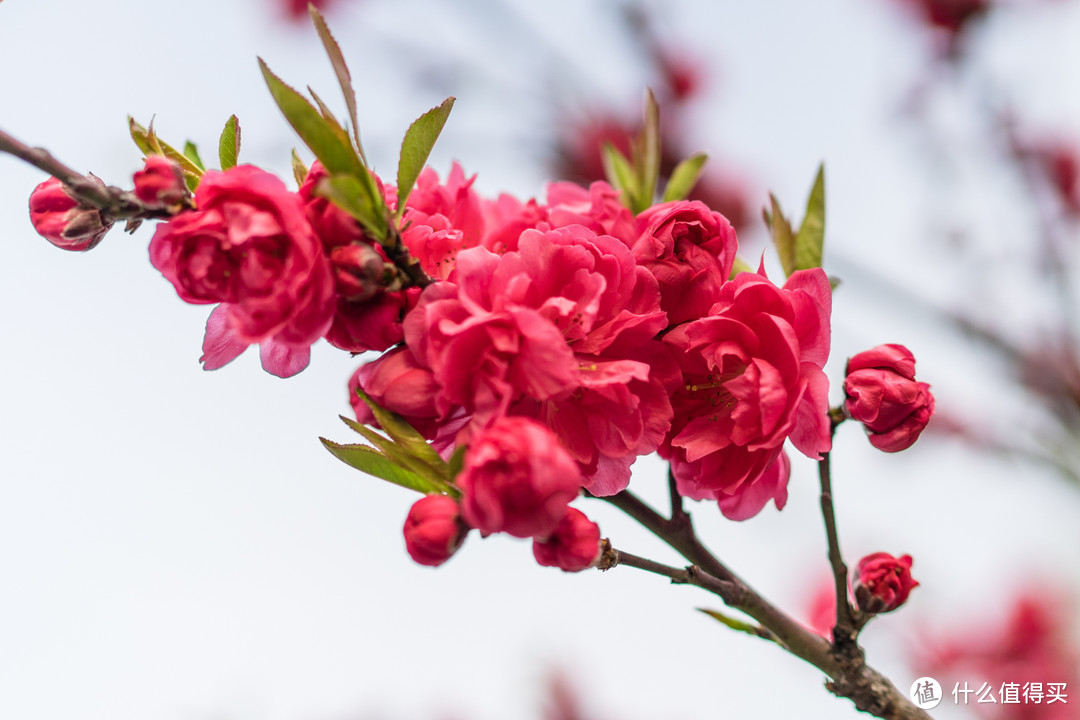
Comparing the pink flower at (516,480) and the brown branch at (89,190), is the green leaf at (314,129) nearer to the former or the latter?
the brown branch at (89,190)

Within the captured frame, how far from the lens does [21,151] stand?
0.47m

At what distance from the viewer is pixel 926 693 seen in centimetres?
83

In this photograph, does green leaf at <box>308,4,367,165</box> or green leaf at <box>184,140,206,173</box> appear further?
green leaf at <box>184,140,206,173</box>

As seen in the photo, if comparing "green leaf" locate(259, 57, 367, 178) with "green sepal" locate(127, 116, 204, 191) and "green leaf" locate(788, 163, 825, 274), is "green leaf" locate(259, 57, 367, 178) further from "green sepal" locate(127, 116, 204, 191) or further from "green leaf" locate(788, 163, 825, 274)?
"green leaf" locate(788, 163, 825, 274)

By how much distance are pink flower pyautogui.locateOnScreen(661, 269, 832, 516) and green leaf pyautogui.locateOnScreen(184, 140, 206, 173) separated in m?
0.43

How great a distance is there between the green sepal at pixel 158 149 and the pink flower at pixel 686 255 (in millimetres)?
367

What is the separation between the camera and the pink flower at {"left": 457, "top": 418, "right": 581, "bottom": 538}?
433mm

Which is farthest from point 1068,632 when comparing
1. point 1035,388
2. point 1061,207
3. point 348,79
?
point 348,79

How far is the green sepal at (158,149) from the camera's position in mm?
594

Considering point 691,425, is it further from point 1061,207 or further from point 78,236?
point 1061,207

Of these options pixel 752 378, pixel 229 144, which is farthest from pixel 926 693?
pixel 229 144

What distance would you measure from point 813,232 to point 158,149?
0.62 metres

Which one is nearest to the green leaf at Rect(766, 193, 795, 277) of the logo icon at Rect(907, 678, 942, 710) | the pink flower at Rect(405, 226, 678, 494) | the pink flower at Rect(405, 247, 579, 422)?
the pink flower at Rect(405, 226, 678, 494)

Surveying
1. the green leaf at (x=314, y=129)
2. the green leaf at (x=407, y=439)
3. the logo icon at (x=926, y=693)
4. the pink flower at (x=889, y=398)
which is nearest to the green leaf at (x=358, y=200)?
the green leaf at (x=314, y=129)
